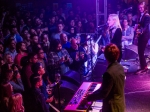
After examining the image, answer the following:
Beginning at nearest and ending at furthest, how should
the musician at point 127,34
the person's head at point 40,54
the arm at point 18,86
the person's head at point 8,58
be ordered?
the arm at point 18,86
the person's head at point 8,58
the person's head at point 40,54
the musician at point 127,34

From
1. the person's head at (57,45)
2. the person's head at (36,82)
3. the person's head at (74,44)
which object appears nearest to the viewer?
the person's head at (36,82)

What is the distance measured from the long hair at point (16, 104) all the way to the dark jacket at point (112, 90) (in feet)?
4.57

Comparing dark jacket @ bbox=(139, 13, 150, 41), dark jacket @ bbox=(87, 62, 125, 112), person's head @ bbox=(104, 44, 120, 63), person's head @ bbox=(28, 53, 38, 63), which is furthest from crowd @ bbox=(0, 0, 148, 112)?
dark jacket @ bbox=(139, 13, 150, 41)

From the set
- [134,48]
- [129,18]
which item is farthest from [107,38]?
[129,18]

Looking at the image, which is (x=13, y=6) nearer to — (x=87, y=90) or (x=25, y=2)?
(x=25, y=2)

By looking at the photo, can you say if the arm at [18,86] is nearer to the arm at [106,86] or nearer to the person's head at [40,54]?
the person's head at [40,54]

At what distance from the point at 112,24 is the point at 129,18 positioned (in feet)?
7.53

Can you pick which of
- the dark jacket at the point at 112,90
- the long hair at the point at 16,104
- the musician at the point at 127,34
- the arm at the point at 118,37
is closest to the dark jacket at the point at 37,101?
the long hair at the point at 16,104

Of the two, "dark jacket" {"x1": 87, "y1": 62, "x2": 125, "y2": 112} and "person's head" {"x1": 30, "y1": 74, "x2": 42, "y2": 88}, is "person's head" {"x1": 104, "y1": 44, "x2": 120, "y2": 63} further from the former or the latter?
"person's head" {"x1": 30, "y1": 74, "x2": 42, "y2": 88}

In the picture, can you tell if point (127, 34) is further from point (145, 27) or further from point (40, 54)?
point (40, 54)

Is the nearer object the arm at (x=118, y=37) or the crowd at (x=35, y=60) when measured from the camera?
the crowd at (x=35, y=60)

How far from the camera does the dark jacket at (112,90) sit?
8.77 ft

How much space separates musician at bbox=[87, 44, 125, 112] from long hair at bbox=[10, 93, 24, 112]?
1429 millimetres

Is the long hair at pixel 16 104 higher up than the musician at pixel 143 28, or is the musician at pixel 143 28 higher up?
the musician at pixel 143 28
